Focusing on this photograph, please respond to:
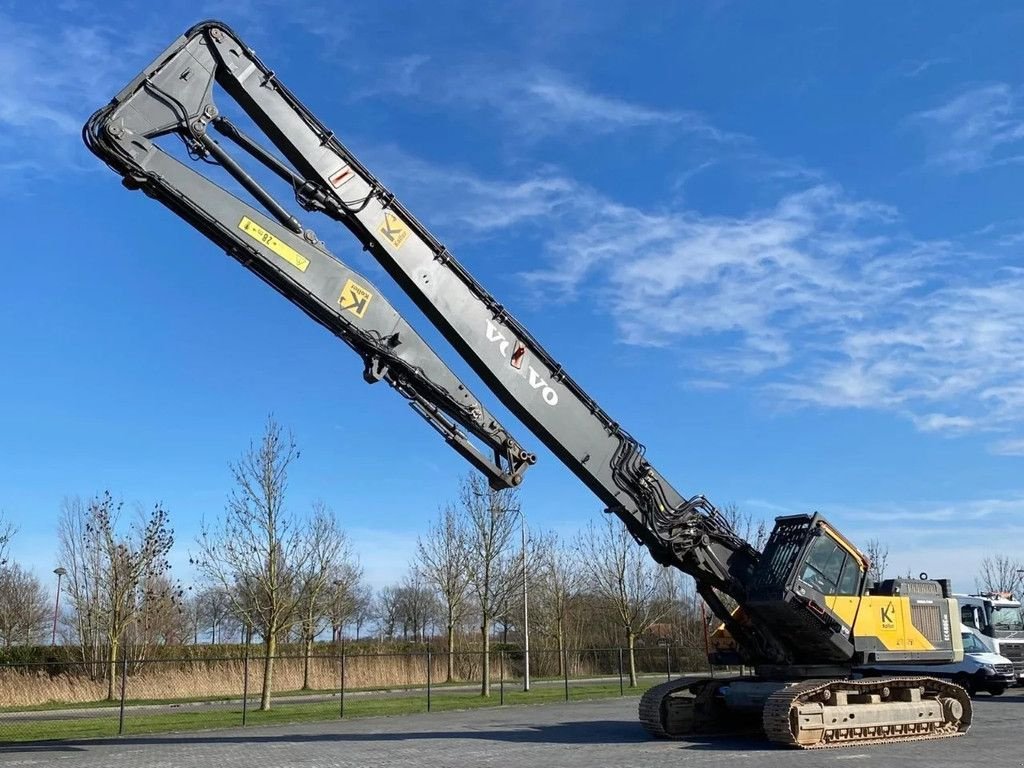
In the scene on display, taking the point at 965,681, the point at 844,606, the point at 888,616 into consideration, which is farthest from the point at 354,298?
the point at 965,681

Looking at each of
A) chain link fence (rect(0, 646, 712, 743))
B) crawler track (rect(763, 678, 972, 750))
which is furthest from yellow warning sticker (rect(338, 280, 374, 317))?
chain link fence (rect(0, 646, 712, 743))

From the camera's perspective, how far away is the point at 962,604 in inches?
1067

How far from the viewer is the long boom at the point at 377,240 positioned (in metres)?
11.5

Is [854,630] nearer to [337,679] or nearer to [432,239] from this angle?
[432,239]

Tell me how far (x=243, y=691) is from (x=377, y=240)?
19.0 metres

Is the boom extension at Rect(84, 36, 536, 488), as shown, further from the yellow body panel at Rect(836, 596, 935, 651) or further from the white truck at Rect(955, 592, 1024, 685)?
the white truck at Rect(955, 592, 1024, 685)

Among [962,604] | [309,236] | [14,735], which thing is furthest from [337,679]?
[309,236]

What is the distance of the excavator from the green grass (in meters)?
10.7

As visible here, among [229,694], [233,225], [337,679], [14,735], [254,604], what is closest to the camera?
[233,225]

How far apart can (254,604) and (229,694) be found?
7.61 m

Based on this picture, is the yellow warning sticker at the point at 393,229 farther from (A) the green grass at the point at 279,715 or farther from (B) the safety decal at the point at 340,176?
(A) the green grass at the point at 279,715

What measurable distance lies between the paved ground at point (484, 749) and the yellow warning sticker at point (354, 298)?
621 cm

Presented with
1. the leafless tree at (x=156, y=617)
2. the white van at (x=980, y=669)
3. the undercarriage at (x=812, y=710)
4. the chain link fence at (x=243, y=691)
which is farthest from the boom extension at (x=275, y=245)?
the leafless tree at (x=156, y=617)

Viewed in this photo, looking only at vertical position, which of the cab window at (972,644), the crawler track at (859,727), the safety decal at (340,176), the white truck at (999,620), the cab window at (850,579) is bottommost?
the crawler track at (859,727)
